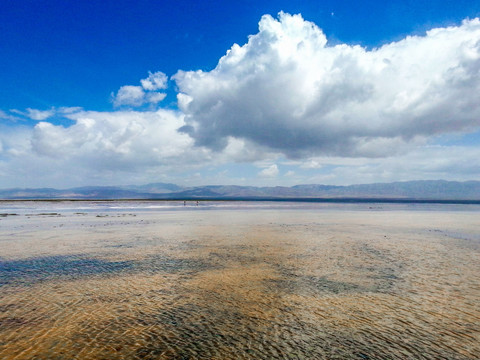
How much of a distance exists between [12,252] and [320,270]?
1883 cm

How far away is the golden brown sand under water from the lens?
24.0ft

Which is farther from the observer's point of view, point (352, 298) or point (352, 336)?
point (352, 298)

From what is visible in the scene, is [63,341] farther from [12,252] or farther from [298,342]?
[12,252]

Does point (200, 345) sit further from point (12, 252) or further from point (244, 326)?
point (12, 252)

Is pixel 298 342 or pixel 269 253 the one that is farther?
pixel 269 253

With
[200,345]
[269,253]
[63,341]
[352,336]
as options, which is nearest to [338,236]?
[269,253]

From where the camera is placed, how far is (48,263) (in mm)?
15930

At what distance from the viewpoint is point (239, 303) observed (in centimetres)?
1016

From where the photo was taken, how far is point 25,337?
7.66 metres

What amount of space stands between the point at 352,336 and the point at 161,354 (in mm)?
4927

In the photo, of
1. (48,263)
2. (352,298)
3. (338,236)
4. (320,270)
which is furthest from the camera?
(338,236)

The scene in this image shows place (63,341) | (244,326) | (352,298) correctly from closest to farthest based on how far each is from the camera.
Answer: (63,341) → (244,326) → (352,298)

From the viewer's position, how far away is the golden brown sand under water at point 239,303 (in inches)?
288

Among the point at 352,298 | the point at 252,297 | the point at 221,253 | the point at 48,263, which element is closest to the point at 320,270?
the point at 352,298
